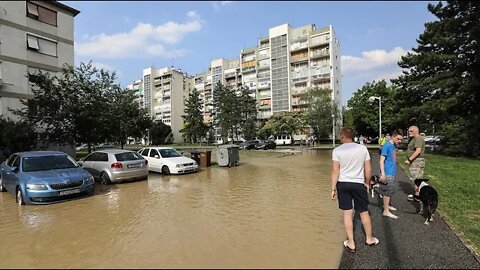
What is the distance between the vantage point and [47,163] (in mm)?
10578

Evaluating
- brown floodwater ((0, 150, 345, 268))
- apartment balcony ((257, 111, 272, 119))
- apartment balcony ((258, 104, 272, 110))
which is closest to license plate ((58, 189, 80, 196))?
brown floodwater ((0, 150, 345, 268))

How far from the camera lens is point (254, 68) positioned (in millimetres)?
84000

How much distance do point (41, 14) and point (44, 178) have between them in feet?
73.6

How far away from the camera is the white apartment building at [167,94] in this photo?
10556cm

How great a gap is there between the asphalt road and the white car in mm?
10408

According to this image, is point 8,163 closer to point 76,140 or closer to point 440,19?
point 76,140

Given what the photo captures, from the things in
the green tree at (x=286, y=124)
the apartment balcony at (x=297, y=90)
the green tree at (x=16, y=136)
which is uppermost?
the apartment balcony at (x=297, y=90)

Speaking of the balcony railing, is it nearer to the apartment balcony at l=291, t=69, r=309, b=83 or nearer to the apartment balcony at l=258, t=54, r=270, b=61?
the apartment balcony at l=291, t=69, r=309, b=83

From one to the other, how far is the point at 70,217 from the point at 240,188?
535 cm

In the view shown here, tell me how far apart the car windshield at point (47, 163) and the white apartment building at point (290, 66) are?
55645mm

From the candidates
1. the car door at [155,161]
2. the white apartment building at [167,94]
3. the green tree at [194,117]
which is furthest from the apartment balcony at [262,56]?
the car door at [155,161]

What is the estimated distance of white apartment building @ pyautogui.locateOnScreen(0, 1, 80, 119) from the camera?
24.5 m

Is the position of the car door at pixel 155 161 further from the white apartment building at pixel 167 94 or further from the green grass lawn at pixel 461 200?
the white apartment building at pixel 167 94

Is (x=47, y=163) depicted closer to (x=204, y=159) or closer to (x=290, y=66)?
(x=204, y=159)
